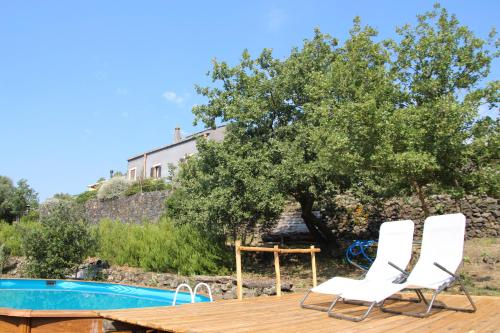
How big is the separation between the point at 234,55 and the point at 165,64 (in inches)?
95.5

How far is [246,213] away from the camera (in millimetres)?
11758

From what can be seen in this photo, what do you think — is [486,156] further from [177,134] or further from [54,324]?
[177,134]

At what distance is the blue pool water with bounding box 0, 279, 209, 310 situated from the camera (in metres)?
10.1

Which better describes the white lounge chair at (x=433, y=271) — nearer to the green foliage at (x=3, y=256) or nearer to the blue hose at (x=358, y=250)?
the blue hose at (x=358, y=250)

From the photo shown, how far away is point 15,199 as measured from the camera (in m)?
27.0

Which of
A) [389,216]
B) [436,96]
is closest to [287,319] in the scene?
[436,96]

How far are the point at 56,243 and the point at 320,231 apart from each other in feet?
27.2

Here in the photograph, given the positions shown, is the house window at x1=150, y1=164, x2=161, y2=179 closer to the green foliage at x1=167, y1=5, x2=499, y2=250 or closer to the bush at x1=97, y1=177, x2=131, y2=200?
the bush at x1=97, y1=177, x2=131, y2=200

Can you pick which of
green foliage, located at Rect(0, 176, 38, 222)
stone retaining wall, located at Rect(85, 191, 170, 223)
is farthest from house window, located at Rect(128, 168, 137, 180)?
stone retaining wall, located at Rect(85, 191, 170, 223)

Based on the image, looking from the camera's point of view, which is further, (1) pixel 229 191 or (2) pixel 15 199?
(2) pixel 15 199

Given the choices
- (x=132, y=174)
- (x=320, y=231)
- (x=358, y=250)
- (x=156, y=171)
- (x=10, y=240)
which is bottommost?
(x=358, y=250)

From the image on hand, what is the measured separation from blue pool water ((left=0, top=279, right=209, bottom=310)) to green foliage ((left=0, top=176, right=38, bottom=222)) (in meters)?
16.5

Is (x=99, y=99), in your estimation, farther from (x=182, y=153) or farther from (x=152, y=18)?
(x=182, y=153)

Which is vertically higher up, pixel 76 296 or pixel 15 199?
pixel 15 199
